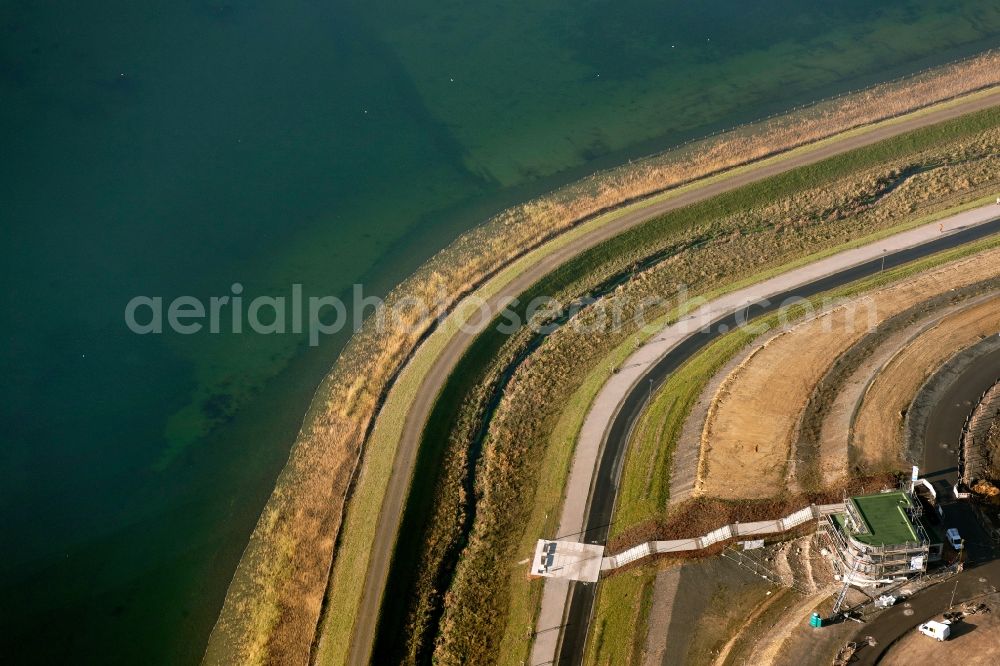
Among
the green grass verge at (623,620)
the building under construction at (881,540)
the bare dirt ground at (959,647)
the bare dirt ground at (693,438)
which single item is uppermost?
the bare dirt ground at (693,438)

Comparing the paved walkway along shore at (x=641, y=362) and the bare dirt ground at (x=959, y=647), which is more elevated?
the paved walkway along shore at (x=641, y=362)

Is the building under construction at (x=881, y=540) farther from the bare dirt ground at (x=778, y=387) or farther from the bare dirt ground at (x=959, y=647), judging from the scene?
the bare dirt ground at (x=778, y=387)

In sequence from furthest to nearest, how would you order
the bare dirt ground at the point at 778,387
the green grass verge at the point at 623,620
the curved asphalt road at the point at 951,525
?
the bare dirt ground at the point at 778,387
the green grass verge at the point at 623,620
the curved asphalt road at the point at 951,525

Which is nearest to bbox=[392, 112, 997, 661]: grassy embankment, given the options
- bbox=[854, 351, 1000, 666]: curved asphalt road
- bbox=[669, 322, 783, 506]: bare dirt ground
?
bbox=[669, 322, 783, 506]: bare dirt ground

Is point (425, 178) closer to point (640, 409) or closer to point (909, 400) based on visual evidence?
point (640, 409)

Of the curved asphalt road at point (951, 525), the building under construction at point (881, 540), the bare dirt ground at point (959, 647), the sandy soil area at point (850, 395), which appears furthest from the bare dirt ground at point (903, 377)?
the bare dirt ground at point (959, 647)
